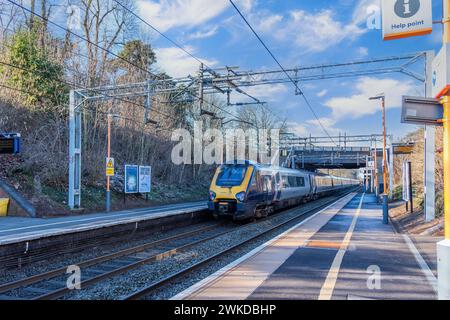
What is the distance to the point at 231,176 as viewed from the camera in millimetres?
17031

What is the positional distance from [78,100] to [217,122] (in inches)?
909

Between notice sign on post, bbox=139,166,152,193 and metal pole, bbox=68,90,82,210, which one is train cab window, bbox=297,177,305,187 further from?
metal pole, bbox=68,90,82,210

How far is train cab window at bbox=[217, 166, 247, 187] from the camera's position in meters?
16.7

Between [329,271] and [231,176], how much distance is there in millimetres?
9756

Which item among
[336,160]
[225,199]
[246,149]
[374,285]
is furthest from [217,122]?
[374,285]

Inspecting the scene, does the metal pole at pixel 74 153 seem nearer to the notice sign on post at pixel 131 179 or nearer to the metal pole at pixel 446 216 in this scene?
the notice sign on post at pixel 131 179

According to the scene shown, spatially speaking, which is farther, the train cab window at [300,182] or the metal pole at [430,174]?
the train cab window at [300,182]

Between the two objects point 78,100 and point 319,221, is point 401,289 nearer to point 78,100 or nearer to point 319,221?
point 319,221

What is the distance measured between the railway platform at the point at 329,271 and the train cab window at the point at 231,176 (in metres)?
5.03

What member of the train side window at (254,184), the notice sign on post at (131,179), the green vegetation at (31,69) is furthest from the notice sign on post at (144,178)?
the train side window at (254,184)

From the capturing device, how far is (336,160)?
183ft

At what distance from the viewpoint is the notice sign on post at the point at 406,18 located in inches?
181

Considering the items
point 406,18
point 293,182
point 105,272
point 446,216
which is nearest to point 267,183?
point 293,182

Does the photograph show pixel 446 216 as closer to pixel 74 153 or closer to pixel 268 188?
pixel 268 188
